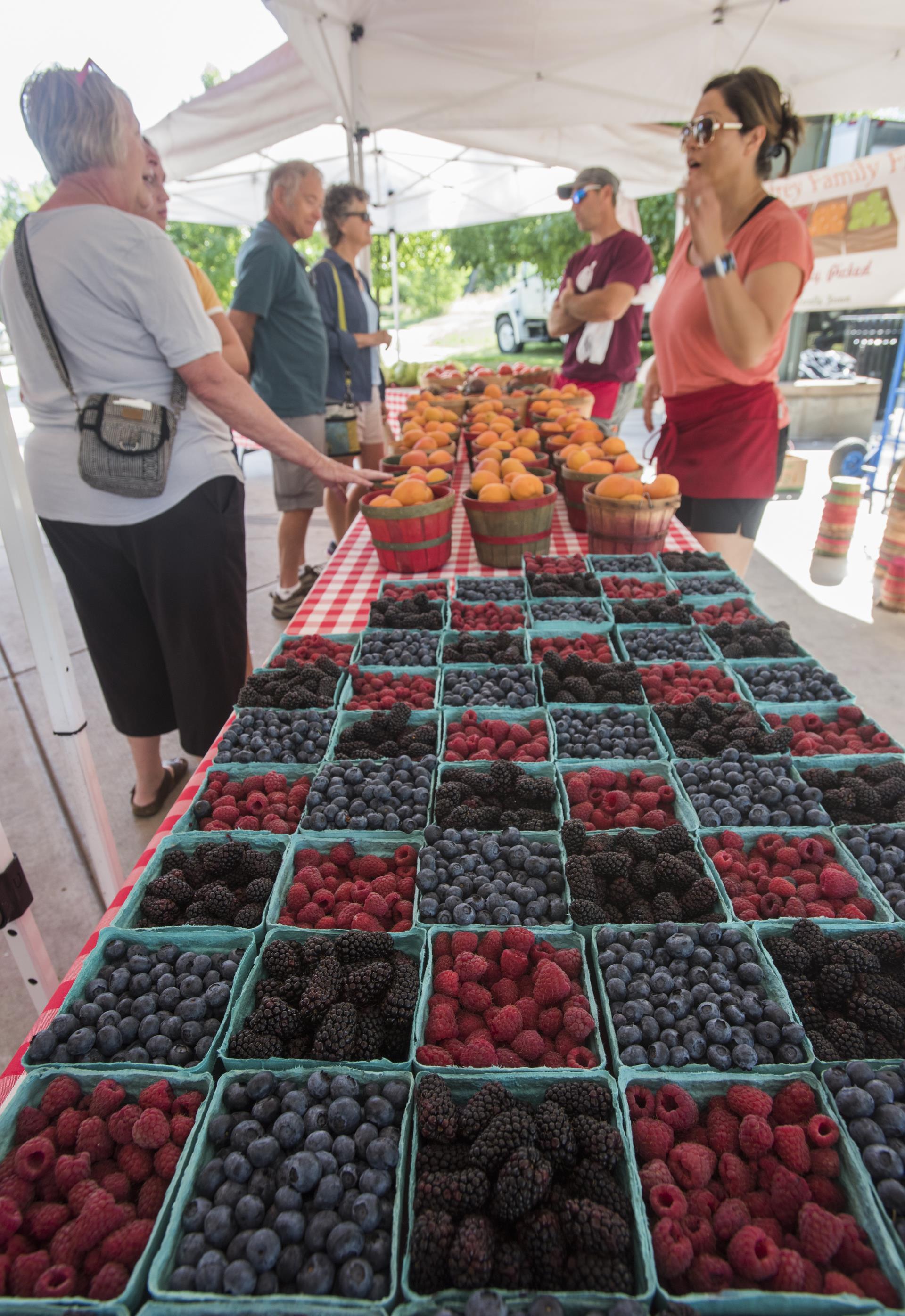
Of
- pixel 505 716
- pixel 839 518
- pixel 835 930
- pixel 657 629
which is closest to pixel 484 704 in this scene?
pixel 505 716

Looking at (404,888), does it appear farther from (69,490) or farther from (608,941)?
(69,490)

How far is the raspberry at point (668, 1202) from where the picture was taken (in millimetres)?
827

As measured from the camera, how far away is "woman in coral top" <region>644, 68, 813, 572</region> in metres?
2.18

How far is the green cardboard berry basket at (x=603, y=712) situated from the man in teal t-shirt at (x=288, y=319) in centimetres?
192

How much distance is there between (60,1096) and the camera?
0.95m

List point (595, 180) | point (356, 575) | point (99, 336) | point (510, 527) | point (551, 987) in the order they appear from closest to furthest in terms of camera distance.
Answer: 1. point (551, 987)
2. point (99, 336)
3. point (510, 527)
4. point (356, 575)
5. point (595, 180)

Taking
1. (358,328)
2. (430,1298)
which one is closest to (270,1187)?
(430,1298)

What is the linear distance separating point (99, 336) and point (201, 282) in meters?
0.90

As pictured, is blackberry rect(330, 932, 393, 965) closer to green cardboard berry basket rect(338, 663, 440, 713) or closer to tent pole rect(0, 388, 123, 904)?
green cardboard berry basket rect(338, 663, 440, 713)

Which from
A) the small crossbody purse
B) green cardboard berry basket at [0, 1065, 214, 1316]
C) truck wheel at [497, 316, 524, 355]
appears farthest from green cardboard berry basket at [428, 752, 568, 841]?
truck wheel at [497, 316, 524, 355]

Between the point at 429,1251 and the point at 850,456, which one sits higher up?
the point at 429,1251

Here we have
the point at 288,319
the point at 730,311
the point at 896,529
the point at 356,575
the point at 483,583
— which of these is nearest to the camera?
the point at 730,311

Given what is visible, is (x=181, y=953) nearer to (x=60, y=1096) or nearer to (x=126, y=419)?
(x=60, y=1096)

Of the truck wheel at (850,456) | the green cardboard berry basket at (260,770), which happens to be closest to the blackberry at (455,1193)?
the green cardboard berry basket at (260,770)
